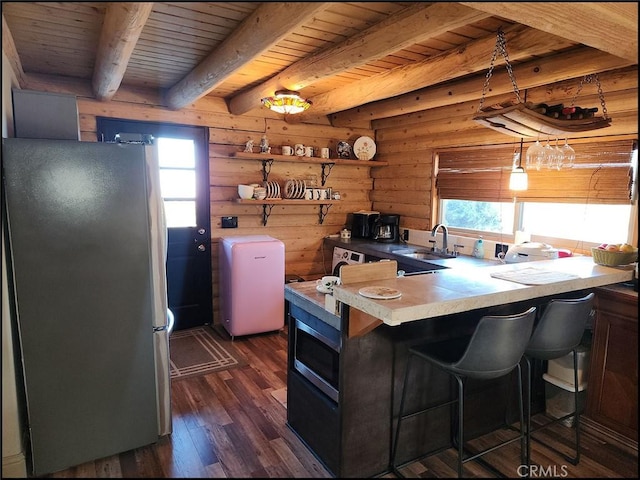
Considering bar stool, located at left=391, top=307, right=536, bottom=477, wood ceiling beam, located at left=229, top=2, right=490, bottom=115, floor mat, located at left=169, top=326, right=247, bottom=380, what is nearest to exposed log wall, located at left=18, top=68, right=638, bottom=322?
floor mat, located at left=169, top=326, right=247, bottom=380

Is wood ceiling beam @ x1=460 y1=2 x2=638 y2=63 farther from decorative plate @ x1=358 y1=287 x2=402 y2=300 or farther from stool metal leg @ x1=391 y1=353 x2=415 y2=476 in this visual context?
stool metal leg @ x1=391 y1=353 x2=415 y2=476

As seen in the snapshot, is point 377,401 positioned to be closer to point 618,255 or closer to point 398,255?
point 618,255

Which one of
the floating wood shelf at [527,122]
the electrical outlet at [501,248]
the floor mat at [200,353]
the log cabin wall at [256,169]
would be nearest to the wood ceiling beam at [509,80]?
the floating wood shelf at [527,122]

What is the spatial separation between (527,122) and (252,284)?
7.89ft

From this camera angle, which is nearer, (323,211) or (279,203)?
(279,203)

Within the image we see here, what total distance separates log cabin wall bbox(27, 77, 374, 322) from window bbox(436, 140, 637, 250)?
103 centimetres

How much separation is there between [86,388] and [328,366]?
1104mm

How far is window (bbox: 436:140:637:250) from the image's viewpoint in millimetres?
2631

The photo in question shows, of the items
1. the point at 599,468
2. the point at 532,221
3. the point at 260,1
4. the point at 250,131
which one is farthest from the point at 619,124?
the point at 250,131

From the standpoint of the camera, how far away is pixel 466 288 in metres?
1.86

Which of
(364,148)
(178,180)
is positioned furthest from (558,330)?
(178,180)

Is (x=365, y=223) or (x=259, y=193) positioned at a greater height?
(x=259, y=193)

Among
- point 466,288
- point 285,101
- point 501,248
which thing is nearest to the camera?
Answer: point 466,288

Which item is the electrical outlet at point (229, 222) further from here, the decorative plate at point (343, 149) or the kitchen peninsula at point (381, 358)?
the kitchen peninsula at point (381, 358)
